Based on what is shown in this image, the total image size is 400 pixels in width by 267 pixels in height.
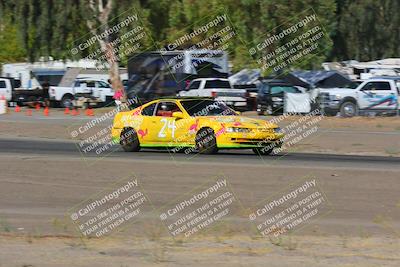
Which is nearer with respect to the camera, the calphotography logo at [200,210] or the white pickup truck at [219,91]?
the calphotography logo at [200,210]

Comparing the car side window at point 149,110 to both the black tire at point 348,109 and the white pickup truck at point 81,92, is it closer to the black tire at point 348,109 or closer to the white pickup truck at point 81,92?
the black tire at point 348,109

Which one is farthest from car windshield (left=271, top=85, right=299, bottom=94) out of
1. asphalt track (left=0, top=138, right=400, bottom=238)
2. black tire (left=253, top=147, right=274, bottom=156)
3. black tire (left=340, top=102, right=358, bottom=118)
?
black tire (left=253, top=147, right=274, bottom=156)

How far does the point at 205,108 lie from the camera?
19.9m

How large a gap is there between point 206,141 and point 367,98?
18258mm

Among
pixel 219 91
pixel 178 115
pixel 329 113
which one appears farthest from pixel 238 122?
Answer: pixel 219 91

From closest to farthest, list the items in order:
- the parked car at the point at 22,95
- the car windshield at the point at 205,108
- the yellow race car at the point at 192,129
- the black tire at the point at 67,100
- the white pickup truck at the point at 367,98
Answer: the yellow race car at the point at 192,129, the car windshield at the point at 205,108, the white pickup truck at the point at 367,98, the parked car at the point at 22,95, the black tire at the point at 67,100

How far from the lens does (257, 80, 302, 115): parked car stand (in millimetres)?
38719

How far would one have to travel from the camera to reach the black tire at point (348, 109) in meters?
36.2

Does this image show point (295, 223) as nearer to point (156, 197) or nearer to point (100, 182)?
point (156, 197)

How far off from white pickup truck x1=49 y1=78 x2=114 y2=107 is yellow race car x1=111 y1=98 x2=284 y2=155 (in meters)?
27.0

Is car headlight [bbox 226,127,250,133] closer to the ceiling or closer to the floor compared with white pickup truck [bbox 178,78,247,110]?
closer to the ceiling

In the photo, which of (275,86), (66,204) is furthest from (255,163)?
(275,86)

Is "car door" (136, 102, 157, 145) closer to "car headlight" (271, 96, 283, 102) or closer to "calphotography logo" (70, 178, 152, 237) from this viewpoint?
"calphotography logo" (70, 178, 152, 237)

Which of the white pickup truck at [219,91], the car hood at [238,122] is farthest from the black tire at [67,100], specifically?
the car hood at [238,122]
